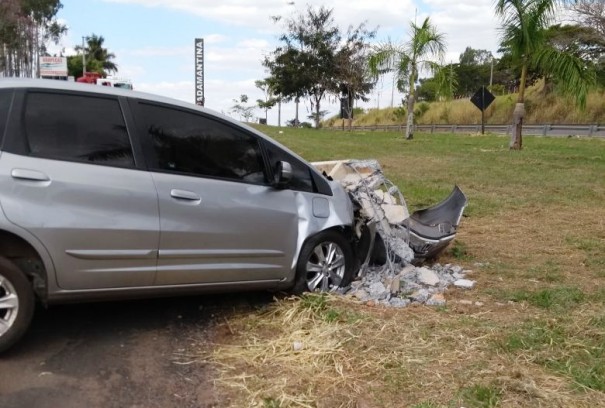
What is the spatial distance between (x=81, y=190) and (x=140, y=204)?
1.31 feet

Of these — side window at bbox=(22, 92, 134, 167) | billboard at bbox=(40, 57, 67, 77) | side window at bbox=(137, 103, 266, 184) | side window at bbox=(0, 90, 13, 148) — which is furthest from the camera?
billboard at bbox=(40, 57, 67, 77)

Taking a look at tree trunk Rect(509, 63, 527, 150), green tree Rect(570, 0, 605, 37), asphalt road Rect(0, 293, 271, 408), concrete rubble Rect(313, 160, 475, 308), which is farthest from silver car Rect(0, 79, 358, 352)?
green tree Rect(570, 0, 605, 37)

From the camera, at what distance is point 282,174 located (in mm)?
5031

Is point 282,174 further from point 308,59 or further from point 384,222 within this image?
point 308,59

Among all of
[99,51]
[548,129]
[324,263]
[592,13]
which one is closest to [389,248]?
[324,263]

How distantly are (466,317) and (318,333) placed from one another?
120cm

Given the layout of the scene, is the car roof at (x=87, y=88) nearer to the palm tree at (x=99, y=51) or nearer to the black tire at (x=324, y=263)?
the black tire at (x=324, y=263)

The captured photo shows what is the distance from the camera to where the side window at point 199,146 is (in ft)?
15.2

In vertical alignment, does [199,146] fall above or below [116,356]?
above

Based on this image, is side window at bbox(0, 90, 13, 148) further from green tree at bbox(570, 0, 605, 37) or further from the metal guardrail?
green tree at bbox(570, 0, 605, 37)

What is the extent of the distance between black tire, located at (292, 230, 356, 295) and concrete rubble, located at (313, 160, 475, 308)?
15 centimetres

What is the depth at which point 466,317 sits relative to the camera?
195 inches

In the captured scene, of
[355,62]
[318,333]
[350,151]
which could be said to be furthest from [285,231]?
[355,62]

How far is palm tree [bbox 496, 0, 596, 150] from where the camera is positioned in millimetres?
16438
